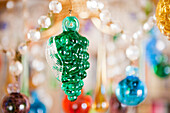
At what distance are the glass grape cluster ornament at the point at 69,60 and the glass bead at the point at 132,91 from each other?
155mm

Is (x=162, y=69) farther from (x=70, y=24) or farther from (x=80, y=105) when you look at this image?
(x=70, y=24)

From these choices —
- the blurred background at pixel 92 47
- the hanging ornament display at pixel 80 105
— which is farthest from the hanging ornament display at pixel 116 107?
the hanging ornament display at pixel 80 105

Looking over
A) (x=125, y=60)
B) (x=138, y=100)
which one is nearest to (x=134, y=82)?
(x=138, y=100)

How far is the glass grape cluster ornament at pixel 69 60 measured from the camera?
39 centimetres

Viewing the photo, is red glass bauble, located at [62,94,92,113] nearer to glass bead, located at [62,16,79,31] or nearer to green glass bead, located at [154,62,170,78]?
glass bead, located at [62,16,79,31]

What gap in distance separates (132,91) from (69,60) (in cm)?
18

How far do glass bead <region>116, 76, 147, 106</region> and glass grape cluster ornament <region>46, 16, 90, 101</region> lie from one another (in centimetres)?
16

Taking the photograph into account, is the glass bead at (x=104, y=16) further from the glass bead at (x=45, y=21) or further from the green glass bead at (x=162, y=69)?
the green glass bead at (x=162, y=69)

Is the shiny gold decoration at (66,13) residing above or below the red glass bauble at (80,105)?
above

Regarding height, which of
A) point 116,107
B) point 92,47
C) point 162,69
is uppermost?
point 92,47

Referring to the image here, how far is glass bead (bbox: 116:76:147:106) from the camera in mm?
519

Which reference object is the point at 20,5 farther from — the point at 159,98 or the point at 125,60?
the point at 159,98

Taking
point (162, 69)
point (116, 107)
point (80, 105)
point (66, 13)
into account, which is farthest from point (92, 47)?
point (66, 13)

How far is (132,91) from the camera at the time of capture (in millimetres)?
521
